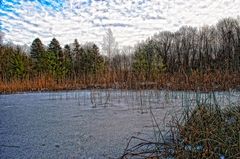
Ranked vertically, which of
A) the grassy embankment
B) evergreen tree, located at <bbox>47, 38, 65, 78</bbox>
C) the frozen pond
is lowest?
the frozen pond

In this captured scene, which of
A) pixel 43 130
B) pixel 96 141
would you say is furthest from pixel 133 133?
pixel 43 130

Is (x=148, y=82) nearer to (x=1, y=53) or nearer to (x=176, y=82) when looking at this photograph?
(x=176, y=82)

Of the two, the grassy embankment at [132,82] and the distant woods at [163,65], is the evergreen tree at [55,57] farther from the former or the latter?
the grassy embankment at [132,82]

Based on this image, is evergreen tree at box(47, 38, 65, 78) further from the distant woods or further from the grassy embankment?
the grassy embankment

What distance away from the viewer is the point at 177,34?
930 inches

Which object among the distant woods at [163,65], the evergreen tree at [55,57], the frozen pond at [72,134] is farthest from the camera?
the evergreen tree at [55,57]

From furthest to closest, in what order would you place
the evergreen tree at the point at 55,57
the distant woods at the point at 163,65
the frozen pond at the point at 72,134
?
the evergreen tree at the point at 55,57 < the distant woods at the point at 163,65 < the frozen pond at the point at 72,134

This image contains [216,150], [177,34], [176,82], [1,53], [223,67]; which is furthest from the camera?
[177,34]

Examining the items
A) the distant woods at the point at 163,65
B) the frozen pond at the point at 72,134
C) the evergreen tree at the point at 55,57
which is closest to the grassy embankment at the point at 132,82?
the distant woods at the point at 163,65

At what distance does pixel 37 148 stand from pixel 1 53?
17365 millimetres

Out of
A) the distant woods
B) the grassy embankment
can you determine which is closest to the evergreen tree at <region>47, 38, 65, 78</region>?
the distant woods

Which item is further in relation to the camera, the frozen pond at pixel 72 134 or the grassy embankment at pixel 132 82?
the grassy embankment at pixel 132 82

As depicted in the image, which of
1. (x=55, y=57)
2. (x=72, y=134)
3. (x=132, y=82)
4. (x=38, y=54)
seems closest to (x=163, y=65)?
(x=132, y=82)

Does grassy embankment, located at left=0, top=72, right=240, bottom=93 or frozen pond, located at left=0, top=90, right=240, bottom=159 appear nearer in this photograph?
frozen pond, located at left=0, top=90, right=240, bottom=159
